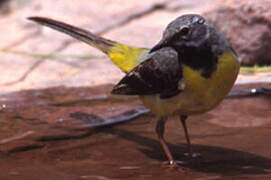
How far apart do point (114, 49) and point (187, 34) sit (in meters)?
1.41

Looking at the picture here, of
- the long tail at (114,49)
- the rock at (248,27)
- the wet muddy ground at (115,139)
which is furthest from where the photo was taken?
the rock at (248,27)

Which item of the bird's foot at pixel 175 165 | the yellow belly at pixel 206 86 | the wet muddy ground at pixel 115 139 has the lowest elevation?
the bird's foot at pixel 175 165

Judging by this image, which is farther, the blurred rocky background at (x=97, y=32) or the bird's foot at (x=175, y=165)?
the blurred rocky background at (x=97, y=32)

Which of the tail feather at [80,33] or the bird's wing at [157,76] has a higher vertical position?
the tail feather at [80,33]

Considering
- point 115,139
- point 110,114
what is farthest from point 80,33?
point 115,139

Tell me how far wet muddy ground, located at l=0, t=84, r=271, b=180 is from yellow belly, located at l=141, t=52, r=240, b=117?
474mm

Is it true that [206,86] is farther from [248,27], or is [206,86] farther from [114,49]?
[248,27]

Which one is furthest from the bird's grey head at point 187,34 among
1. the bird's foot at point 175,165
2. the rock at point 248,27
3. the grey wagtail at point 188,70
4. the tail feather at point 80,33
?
the rock at point 248,27

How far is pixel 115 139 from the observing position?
16.3ft

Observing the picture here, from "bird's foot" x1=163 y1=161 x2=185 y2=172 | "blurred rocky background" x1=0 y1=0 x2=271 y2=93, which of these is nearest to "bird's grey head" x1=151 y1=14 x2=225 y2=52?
"bird's foot" x1=163 y1=161 x2=185 y2=172

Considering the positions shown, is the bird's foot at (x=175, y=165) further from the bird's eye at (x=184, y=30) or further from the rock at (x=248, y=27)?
the rock at (x=248, y=27)

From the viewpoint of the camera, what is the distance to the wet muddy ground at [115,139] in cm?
407

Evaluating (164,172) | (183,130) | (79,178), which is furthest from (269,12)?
(79,178)

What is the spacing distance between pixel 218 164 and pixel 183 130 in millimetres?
914
